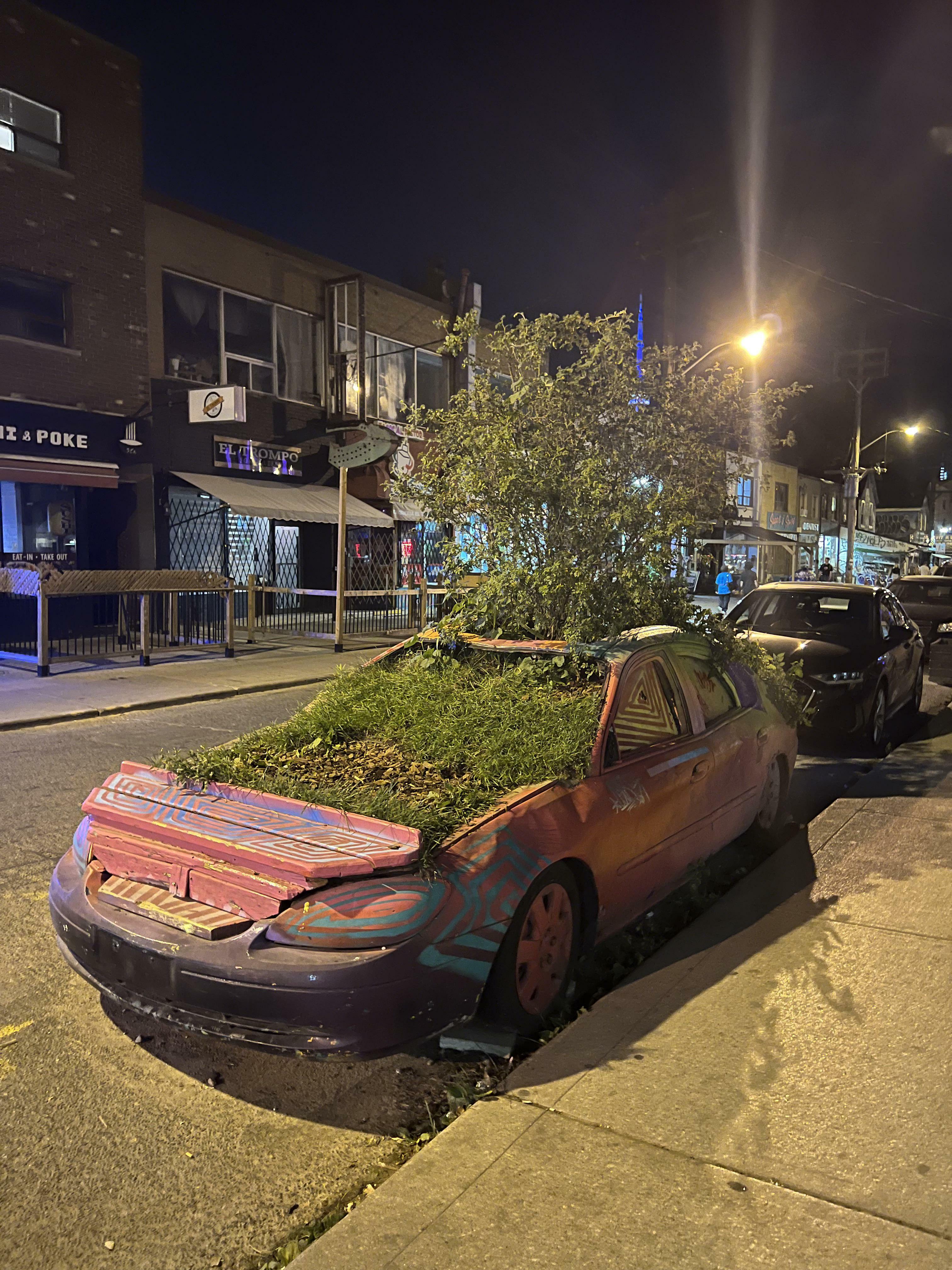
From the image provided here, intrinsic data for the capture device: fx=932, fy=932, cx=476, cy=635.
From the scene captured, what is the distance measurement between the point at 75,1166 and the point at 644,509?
435cm

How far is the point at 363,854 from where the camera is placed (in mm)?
3121

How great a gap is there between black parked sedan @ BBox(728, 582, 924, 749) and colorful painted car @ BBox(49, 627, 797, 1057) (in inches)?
174

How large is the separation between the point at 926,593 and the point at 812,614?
7.48 m

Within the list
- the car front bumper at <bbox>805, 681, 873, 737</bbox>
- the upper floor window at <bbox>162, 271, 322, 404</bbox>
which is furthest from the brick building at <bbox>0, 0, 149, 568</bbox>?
the car front bumper at <bbox>805, 681, 873, 737</bbox>

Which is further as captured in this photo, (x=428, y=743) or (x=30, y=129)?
(x=30, y=129)

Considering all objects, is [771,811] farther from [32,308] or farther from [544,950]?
[32,308]

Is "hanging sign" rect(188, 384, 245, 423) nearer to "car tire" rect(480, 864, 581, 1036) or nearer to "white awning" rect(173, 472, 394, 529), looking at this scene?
"white awning" rect(173, 472, 394, 529)

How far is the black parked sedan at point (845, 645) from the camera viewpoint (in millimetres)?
8367

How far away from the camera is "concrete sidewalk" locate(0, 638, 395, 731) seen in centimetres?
1030

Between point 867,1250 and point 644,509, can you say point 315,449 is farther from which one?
point 867,1250

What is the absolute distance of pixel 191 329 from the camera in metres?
19.9

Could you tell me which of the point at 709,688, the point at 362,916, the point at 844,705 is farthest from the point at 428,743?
the point at 844,705

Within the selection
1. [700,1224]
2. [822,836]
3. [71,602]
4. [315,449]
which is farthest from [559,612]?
[315,449]

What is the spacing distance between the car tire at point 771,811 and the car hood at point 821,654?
2629mm
